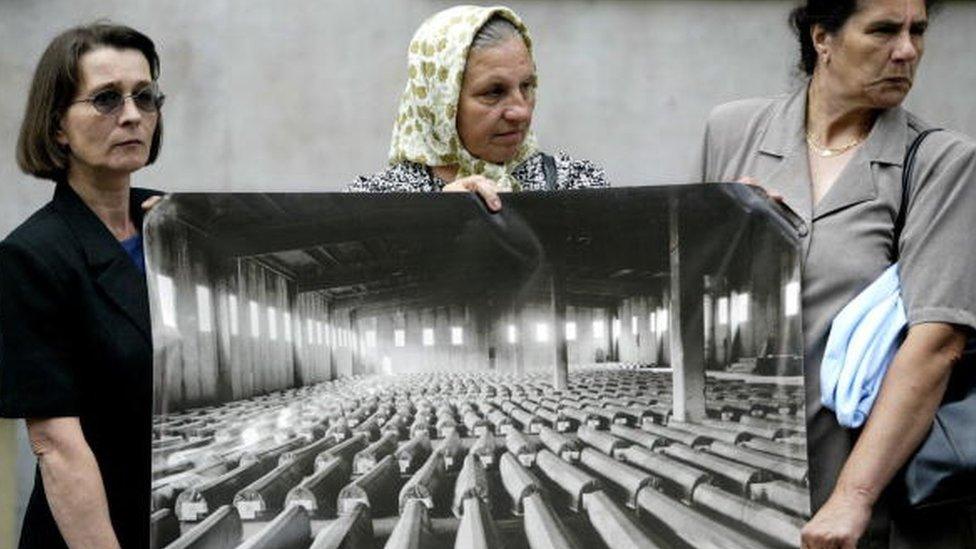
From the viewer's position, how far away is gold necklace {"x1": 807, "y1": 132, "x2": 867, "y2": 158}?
6.30 feet

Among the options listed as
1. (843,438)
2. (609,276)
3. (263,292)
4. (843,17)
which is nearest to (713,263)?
(609,276)

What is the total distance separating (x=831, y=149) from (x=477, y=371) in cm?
83

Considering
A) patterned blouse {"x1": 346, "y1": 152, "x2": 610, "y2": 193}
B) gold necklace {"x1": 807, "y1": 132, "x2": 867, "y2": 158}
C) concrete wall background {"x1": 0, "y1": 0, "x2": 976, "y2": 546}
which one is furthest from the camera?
concrete wall background {"x1": 0, "y1": 0, "x2": 976, "y2": 546}

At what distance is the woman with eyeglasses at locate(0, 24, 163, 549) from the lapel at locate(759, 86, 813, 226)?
4.06ft

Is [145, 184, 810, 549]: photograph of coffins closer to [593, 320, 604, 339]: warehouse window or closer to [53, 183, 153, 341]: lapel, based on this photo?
[593, 320, 604, 339]: warehouse window

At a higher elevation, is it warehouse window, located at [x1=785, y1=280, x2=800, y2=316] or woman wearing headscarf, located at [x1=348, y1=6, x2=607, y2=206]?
woman wearing headscarf, located at [x1=348, y1=6, x2=607, y2=206]

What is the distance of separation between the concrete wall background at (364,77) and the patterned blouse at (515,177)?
199cm

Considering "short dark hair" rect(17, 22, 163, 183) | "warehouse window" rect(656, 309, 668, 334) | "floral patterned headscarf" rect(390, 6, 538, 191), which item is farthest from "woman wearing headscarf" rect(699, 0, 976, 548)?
"short dark hair" rect(17, 22, 163, 183)

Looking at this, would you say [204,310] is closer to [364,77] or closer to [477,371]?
[477,371]

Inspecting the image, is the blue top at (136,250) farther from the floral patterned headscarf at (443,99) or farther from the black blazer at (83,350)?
the floral patterned headscarf at (443,99)

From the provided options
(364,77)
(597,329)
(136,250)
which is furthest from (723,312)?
(364,77)

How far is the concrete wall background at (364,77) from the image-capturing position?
4.05 m

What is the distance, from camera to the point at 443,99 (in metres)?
2.01

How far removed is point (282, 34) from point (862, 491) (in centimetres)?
315
